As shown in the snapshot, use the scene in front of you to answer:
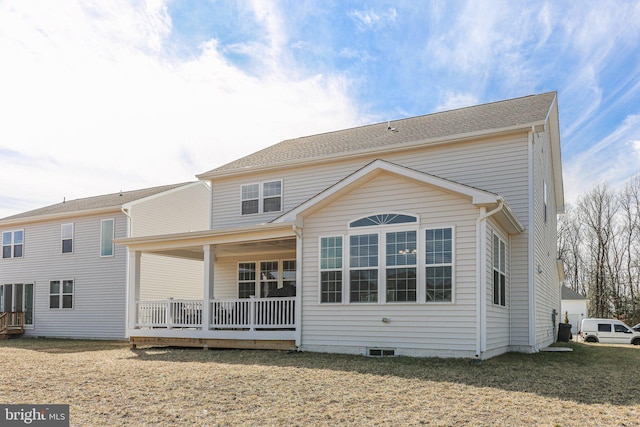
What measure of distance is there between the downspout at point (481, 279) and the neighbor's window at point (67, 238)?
17245 millimetres

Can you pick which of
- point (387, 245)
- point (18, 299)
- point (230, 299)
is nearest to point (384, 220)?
point (387, 245)

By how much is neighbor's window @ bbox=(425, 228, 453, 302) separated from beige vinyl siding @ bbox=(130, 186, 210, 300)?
12.6 meters

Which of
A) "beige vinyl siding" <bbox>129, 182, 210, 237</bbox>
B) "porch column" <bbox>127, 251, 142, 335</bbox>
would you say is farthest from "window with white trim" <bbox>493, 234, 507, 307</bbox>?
"beige vinyl siding" <bbox>129, 182, 210, 237</bbox>

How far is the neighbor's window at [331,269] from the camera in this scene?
42.0ft

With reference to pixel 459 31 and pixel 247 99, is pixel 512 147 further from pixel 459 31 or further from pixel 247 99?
pixel 247 99

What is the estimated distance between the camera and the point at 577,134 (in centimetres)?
2639

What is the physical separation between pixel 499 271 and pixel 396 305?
107 inches

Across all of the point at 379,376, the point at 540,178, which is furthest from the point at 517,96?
the point at 379,376

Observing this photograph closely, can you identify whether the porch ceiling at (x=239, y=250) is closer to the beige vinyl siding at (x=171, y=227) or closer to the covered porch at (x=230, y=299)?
the covered porch at (x=230, y=299)

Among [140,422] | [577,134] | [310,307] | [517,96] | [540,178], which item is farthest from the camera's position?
[577,134]

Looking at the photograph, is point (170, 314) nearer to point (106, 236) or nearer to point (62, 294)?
point (106, 236)

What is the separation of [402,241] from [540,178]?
662 cm

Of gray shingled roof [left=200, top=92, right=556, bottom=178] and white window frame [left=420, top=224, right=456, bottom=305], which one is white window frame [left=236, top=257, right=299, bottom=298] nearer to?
A: gray shingled roof [left=200, top=92, right=556, bottom=178]

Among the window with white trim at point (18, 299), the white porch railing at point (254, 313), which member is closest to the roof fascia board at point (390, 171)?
the white porch railing at point (254, 313)
